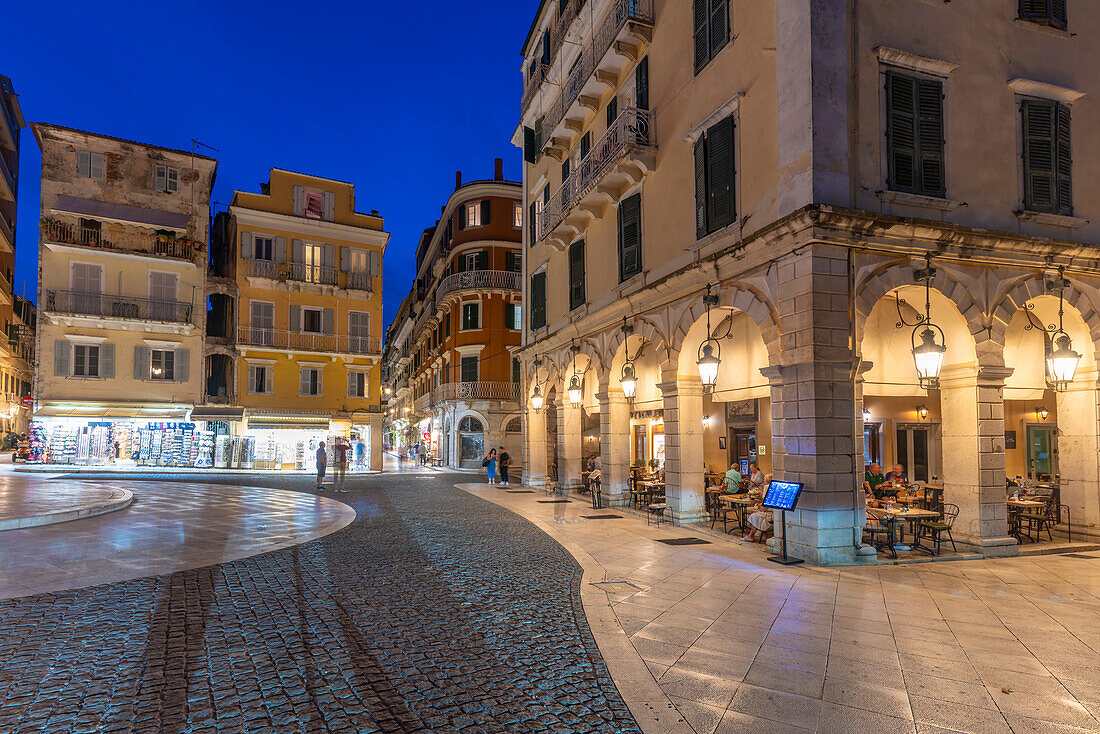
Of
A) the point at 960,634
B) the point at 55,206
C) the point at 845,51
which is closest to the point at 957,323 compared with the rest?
the point at 845,51

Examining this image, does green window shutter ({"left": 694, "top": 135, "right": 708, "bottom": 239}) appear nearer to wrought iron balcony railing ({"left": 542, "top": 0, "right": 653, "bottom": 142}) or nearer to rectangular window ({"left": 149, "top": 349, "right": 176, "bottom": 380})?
wrought iron balcony railing ({"left": 542, "top": 0, "right": 653, "bottom": 142})

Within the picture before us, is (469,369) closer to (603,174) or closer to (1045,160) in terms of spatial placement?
(603,174)

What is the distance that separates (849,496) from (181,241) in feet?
109

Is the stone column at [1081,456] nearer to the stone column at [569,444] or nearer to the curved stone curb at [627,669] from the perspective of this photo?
the curved stone curb at [627,669]

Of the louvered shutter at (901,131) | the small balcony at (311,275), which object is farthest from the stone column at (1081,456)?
the small balcony at (311,275)

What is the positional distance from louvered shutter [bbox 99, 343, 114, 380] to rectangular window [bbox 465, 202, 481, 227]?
1880 centimetres

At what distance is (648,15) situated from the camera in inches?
614

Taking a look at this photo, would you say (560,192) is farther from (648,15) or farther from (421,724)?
(421,724)

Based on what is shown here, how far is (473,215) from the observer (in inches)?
1483

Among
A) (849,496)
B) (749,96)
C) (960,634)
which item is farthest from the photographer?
(749,96)

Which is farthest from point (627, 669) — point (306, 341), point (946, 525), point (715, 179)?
point (306, 341)

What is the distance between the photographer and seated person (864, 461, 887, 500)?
13.7 metres

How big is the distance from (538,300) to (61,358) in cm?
2291

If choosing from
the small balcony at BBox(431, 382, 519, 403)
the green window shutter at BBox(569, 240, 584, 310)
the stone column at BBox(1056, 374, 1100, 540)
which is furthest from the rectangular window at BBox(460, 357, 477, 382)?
the stone column at BBox(1056, 374, 1100, 540)
